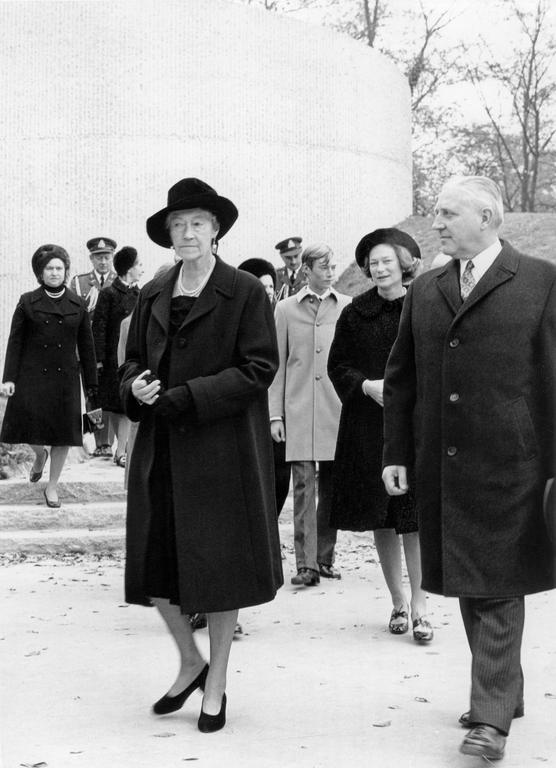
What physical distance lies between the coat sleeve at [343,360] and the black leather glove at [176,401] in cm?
202

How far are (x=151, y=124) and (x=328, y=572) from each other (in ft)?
34.9

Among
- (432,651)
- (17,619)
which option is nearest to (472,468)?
(432,651)

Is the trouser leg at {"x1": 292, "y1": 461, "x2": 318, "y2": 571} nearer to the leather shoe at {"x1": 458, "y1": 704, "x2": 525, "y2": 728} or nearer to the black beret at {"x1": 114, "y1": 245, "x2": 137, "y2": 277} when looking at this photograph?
the leather shoe at {"x1": 458, "y1": 704, "x2": 525, "y2": 728}

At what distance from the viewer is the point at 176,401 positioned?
4645 mm

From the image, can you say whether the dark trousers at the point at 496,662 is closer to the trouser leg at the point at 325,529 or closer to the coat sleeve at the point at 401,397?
the coat sleeve at the point at 401,397

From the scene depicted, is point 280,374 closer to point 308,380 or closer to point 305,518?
point 308,380

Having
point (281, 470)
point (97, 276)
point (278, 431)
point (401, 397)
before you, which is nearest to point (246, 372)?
point (401, 397)

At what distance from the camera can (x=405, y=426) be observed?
482 cm

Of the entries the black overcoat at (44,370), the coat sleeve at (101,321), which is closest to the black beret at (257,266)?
the black overcoat at (44,370)

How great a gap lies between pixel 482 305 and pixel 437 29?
93.8ft

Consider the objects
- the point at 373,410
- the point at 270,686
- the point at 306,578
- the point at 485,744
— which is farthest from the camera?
the point at 306,578

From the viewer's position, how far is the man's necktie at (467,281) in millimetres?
4570

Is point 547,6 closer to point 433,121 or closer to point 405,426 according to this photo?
point 433,121

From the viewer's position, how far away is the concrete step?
8914mm
